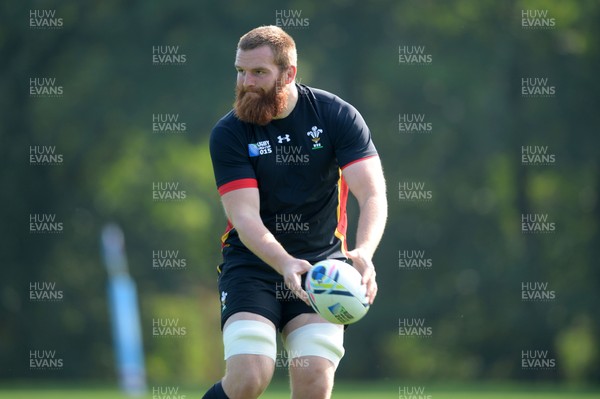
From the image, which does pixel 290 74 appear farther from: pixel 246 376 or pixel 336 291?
pixel 246 376

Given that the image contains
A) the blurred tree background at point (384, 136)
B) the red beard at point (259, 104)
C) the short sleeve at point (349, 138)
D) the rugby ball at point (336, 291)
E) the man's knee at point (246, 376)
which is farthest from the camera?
the blurred tree background at point (384, 136)

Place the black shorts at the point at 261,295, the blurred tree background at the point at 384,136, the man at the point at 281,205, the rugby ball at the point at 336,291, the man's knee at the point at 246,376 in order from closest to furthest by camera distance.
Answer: the rugby ball at the point at 336,291 → the man's knee at the point at 246,376 → the man at the point at 281,205 → the black shorts at the point at 261,295 → the blurred tree background at the point at 384,136

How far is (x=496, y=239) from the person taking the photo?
2570 centimetres

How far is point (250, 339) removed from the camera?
5.98 meters

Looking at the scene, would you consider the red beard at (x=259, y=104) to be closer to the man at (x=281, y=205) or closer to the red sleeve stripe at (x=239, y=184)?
the man at (x=281, y=205)

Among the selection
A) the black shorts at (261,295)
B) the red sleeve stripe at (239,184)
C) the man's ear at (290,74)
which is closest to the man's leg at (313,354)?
the black shorts at (261,295)

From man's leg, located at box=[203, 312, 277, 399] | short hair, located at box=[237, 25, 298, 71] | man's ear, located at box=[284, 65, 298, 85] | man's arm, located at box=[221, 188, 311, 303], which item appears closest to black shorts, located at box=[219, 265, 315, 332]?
man's leg, located at box=[203, 312, 277, 399]

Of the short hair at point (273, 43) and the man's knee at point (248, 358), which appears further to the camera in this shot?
the short hair at point (273, 43)

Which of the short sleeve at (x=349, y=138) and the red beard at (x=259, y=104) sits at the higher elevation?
the red beard at (x=259, y=104)

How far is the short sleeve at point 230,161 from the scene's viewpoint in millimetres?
6277

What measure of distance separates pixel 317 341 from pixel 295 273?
530 millimetres

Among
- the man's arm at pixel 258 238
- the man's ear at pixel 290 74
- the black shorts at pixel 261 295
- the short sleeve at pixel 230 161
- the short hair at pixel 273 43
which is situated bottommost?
the black shorts at pixel 261 295

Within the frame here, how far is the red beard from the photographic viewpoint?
20.6ft

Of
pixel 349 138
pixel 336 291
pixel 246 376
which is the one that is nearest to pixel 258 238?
pixel 336 291
